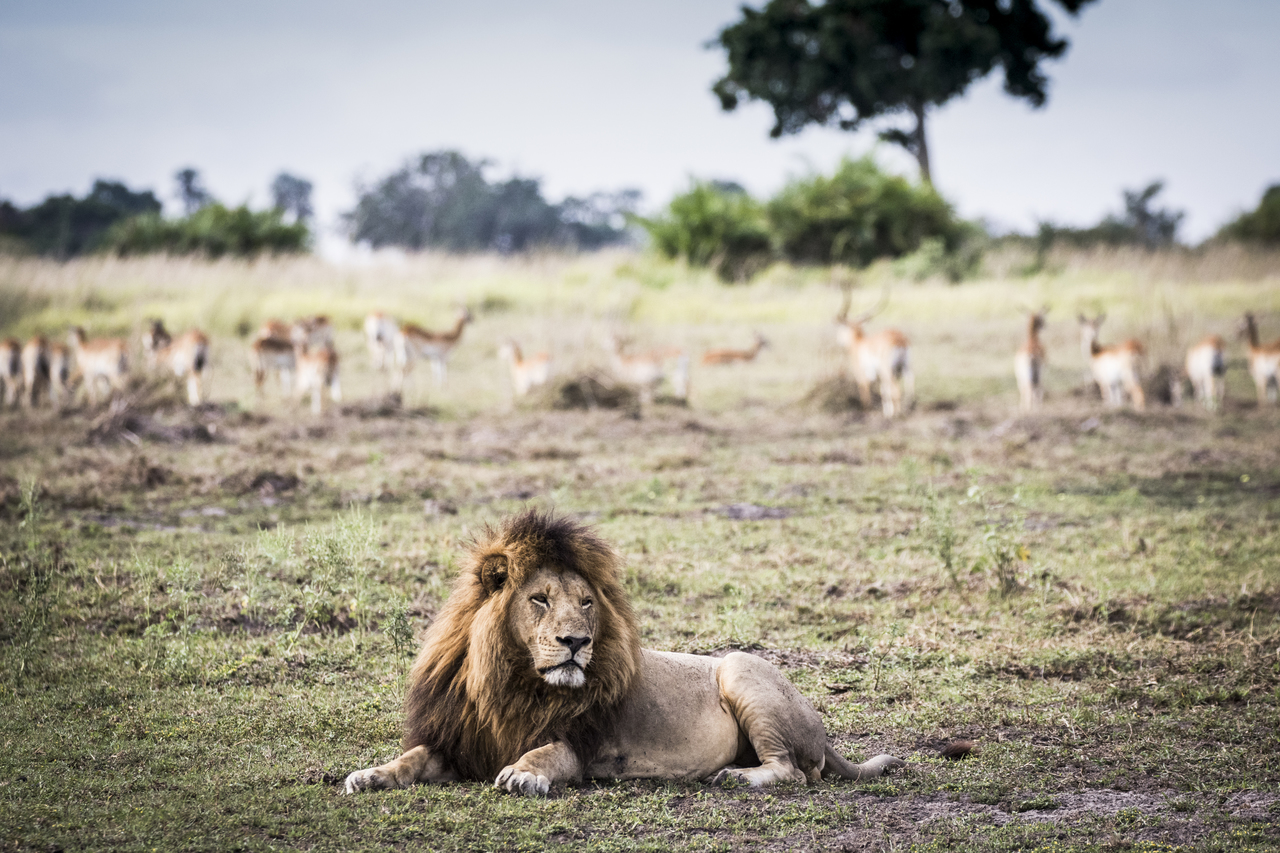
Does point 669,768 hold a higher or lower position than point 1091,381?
lower

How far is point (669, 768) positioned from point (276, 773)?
1.64 metres

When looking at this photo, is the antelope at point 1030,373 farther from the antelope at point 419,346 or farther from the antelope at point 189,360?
the antelope at point 189,360

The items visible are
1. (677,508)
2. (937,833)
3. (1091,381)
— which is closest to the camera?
(937,833)

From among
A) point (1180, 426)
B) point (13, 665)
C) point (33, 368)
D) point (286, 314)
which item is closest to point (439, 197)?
point (286, 314)

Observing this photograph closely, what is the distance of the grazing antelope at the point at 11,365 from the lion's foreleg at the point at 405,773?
16820mm

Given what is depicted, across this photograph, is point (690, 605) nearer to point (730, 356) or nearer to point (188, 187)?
point (730, 356)

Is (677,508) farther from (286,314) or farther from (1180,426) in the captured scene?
(286,314)

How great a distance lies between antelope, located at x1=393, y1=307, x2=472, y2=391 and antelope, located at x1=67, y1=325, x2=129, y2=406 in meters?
4.69

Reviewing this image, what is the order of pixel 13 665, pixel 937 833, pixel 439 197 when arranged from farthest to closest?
1. pixel 439 197
2. pixel 13 665
3. pixel 937 833

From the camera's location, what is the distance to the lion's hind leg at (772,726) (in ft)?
15.6

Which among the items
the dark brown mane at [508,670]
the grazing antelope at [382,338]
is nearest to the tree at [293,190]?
the grazing antelope at [382,338]

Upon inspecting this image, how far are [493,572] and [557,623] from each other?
0.38 meters

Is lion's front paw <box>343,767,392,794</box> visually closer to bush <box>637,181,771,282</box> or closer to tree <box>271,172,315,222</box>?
bush <box>637,181,771,282</box>

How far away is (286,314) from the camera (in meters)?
27.4
